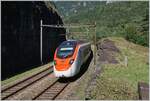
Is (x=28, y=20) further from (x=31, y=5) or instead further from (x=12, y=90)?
(x=12, y=90)

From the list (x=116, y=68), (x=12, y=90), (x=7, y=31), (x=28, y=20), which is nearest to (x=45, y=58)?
(x=28, y=20)

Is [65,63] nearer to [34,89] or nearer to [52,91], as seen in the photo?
[52,91]

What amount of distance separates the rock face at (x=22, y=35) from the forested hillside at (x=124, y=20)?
36.7 m

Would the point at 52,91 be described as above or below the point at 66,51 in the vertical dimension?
below

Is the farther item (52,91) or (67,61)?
(67,61)

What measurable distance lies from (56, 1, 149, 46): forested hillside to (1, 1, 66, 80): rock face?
3670cm

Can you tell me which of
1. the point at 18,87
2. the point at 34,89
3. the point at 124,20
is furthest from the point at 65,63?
the point at 124,20

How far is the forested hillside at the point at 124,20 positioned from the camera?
3118 inches

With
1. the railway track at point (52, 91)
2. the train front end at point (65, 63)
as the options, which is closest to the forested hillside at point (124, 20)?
the train front end at point (65, 63)

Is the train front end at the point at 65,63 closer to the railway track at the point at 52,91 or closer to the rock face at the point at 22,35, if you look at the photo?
the railway track at the point at 52,91

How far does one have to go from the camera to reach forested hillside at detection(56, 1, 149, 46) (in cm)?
7919

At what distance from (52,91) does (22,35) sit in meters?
14.6

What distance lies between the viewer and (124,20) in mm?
114250

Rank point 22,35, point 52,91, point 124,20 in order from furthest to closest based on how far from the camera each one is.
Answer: point 124,20
point 22,35
point 52,91
